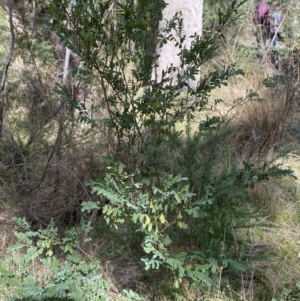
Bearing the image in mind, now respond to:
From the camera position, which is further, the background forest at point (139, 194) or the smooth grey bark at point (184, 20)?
the smooth grey bark at point (184, 20)

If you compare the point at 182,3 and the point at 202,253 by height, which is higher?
the point at 182,3

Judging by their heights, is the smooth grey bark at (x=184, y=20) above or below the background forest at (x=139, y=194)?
above

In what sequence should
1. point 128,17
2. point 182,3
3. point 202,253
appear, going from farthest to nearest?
point 182,3 → point 202,253 → point 128,17

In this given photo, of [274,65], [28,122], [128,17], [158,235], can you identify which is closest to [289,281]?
[158,235]

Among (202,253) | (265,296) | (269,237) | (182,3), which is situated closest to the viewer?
(202,253)

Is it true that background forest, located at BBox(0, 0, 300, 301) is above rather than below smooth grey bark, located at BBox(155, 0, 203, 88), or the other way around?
below

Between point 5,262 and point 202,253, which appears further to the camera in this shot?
point 5,262

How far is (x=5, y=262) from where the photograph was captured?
274 centimetres

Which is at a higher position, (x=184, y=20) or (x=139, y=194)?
(x=184, y=20)

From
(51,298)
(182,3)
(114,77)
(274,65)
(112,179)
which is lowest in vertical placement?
(51,298)

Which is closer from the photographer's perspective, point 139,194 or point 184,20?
point 139,194

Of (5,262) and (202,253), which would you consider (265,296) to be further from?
(5,262)

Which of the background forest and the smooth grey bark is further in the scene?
the smooth grey bark

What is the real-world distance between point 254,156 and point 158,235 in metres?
1.95
